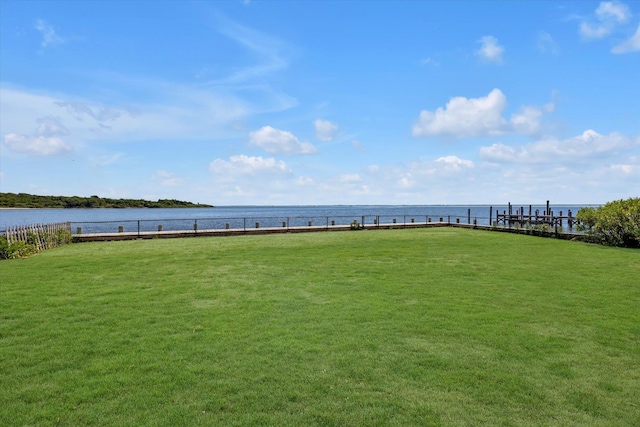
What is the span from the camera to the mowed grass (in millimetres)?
4207

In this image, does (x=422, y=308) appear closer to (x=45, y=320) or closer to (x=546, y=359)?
(x=546, y=359)

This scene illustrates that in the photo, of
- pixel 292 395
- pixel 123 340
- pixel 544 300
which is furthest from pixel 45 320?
pixel 544 300

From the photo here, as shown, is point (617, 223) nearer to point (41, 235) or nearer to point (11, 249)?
point (11, 249)

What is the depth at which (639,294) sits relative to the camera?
366 inches

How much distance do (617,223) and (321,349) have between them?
20.9 m

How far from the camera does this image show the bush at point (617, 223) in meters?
19.5

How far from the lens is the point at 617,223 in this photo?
2003 cm

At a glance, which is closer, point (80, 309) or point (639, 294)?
point (80, 309)

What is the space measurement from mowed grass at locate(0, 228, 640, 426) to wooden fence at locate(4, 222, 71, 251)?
7.38 metres

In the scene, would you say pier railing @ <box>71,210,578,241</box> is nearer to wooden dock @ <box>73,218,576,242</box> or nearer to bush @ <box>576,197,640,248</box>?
wooden dock @ <box>73,218,576,242</box>

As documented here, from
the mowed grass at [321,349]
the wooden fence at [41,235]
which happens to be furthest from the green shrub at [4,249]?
the mowed grass at [321,349]

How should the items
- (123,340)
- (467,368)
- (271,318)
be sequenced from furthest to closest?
(271,318) → (123,340) → (467,368)

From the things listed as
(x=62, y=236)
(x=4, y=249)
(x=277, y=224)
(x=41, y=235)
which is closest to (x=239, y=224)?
(x=277, y=224)

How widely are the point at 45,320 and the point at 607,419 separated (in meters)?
8.71
